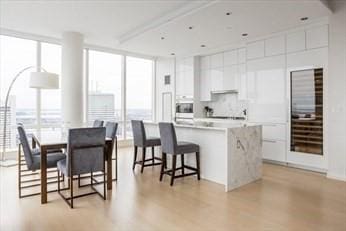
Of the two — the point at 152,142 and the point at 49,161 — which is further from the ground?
the point at 152,142

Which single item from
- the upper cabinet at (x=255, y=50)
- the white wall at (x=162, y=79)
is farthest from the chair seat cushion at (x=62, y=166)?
the white wall at (x=162, y=79)

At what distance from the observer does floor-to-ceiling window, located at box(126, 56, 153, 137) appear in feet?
25.4

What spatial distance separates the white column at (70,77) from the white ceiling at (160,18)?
29 cm

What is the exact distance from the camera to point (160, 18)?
455cm

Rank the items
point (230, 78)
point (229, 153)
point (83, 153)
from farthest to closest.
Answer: point (230, 78) < point (229, 153) < point (83, 153)

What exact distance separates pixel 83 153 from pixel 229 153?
2023 millimetres

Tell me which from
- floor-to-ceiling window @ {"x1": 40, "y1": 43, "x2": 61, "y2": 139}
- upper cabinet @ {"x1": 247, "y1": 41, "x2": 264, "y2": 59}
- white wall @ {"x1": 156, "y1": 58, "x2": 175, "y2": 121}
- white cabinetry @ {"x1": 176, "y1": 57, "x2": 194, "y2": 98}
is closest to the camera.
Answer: upper cabinet @ {"x1": 247, "y1": 41, "x2": 264, "y2": 59}

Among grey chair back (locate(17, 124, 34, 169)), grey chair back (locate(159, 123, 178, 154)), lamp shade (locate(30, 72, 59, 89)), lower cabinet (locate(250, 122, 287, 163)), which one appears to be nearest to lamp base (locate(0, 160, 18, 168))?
lamp shade (locate(30, 72, 59, 89))

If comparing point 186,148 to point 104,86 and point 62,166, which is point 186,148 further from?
point 104,86

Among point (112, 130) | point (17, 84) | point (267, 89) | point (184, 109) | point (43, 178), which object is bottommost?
point (43, 178)

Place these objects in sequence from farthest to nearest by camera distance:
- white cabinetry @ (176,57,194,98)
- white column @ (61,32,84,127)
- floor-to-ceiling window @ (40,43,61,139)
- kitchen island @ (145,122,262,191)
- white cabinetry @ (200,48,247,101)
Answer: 1. white cabinetry @ (176,57,194,98)
2. white cabinetry @ (200,48,247,101)
3. floor-to-ceiling window @ (40,43,61,139)
4. white column @ (61,32,84,127)
5. kitchen island @ (145,122,262,191)

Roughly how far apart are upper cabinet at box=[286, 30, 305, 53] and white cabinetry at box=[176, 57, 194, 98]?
293cm

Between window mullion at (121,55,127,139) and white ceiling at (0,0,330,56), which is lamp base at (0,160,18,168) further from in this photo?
window mullion at (121,55,127,139)

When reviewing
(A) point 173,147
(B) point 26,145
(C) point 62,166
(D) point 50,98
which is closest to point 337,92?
(A) point 173,147
